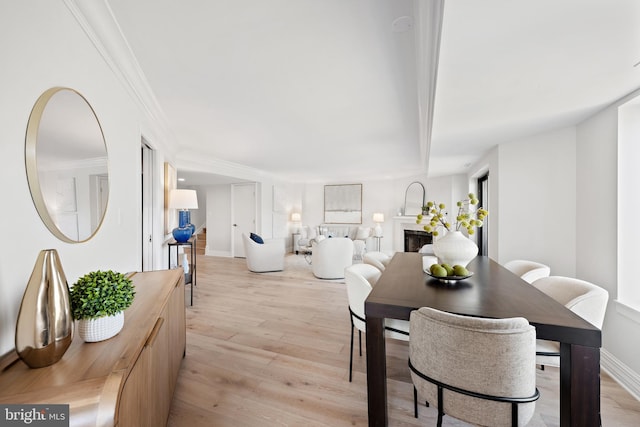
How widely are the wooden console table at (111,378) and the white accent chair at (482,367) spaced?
3.82 ft

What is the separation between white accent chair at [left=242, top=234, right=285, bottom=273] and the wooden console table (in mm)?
3905

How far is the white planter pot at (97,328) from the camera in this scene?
0.98 metres

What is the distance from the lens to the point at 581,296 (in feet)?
4.74

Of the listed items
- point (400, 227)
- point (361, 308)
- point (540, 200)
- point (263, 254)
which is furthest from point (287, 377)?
point (400, 227)

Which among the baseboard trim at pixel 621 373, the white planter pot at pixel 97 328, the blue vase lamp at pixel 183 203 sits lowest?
the baseboard trim at pixel 621 373

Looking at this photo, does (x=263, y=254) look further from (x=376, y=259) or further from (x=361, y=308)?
(x=361, y=308)

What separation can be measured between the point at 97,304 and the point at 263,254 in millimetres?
4472

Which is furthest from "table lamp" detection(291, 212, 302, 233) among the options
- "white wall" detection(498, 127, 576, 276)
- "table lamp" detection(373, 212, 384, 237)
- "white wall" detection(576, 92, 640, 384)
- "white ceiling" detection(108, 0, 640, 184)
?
"white wall" detection(576, 92, 640, 384)

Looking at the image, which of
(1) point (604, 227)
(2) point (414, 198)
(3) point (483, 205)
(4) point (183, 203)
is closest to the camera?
(1) point (604, 227)

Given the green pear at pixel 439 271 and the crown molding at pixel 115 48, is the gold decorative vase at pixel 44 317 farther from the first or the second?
the green pear at pixel 439 271

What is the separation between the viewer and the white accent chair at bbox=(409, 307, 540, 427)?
3.33 feet

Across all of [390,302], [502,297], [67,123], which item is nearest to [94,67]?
[67,123]

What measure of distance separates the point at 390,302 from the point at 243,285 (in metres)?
3.63

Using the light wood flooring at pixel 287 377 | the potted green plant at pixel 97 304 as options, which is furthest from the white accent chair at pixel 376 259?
the potted green plant at pixel 97 304
